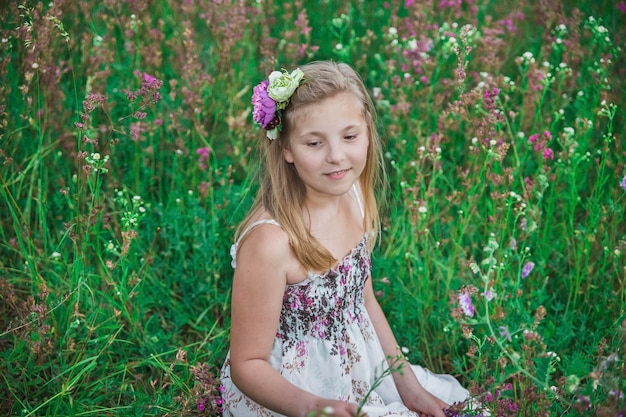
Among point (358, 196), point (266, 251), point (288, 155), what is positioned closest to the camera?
point (266, 251)

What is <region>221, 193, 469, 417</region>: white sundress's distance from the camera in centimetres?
216

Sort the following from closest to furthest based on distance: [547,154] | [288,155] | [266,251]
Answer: [266,251] < [288,155] < [547,154]

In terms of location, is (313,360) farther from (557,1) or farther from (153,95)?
(557,1)

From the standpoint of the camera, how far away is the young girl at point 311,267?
202cm

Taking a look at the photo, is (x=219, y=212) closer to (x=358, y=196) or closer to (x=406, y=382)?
(x=358, y=196)

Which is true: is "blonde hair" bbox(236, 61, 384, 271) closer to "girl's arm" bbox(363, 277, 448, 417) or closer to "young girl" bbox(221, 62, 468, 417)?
"young girl" bbox(221, 62, 468, 417)

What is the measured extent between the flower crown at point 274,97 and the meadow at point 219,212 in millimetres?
380

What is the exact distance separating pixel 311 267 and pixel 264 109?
48cm

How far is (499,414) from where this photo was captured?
1878 millimetres

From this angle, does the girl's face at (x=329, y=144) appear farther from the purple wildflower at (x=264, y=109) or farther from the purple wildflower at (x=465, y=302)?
the purple wildflower at (x=465, y=302)

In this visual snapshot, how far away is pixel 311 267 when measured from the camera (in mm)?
2117

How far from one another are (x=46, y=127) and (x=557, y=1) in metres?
2.66

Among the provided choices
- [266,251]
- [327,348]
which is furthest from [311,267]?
[327,348]

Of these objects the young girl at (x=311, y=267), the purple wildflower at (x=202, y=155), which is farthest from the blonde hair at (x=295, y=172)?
the purple wildflower at (x=202, y=155)
